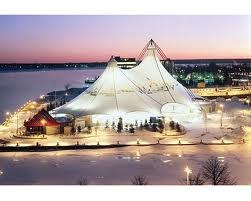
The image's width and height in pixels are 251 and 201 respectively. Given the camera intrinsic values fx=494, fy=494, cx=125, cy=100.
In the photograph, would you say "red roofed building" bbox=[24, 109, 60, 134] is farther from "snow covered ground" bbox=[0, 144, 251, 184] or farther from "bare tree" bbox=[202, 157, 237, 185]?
"bare tree" bbox=[202, 157, 237, 185]

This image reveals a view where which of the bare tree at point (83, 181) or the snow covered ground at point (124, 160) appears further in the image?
the snow covered ground at point (124, 160)

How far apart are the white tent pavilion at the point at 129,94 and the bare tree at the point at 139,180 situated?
2794 millimetres

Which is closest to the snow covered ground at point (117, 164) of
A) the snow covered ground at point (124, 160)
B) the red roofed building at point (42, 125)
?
the snow covered ground at point (124, 160)

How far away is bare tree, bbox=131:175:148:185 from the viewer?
4.74 metres

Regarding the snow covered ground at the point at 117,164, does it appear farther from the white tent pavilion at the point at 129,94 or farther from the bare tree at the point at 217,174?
the white tent pavilion at the point at 129,94

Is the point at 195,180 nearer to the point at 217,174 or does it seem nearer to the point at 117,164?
the point at 217,174

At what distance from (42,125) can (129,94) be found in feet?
5.40

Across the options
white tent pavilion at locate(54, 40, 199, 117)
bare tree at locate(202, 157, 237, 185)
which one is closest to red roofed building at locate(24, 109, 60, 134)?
white tent pavilion at locate(54, 40, 199, 117)

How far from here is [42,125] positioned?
713cm

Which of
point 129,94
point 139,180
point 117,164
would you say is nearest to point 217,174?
point 139,180

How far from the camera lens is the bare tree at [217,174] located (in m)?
4.75

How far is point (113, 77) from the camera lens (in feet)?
27.3
